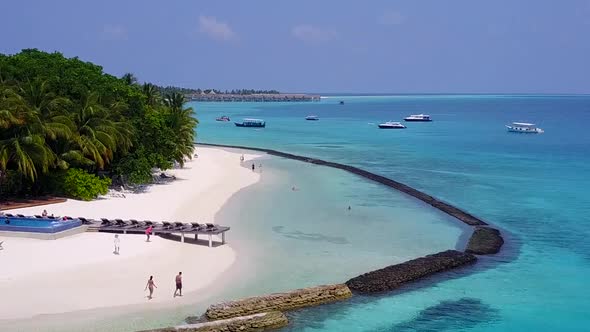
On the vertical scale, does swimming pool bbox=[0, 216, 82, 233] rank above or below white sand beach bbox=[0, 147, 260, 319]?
above

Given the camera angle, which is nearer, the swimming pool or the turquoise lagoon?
the turquoise lagoon

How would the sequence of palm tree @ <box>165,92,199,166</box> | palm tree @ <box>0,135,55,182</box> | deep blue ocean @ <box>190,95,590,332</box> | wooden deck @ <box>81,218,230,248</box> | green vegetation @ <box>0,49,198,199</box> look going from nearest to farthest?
1. deep blue ocean @ <box>190,95,590,332</box>
2. wooden deck @ <box>81,218,230,248</box>
3. palm tree @ <box>0,135,55,182</box>
4. green vegetation @ <box>0,49,198,199</box>
5. palm tree @ <box>165,92,199,166</box>

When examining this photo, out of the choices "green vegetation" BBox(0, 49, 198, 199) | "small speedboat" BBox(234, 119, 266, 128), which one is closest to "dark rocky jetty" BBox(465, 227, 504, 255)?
"green vegetation" BBox(0, 49, 198, 199)

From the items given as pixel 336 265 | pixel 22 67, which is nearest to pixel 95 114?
pixel 22 67

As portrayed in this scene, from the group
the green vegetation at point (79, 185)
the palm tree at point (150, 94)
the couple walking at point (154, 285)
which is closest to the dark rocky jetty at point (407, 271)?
the couple walking at point (154, 285)

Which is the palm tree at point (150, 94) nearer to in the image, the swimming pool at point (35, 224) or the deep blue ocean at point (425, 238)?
the deep blue ocean at point (425, 238)

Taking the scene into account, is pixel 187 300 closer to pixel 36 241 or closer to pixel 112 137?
pixel 36 241

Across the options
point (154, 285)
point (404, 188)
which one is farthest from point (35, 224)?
point (404, 188)

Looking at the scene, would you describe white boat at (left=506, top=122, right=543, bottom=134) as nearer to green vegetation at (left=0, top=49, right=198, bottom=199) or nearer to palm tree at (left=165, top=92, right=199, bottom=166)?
palm tree at (left=165, top=92, right=199, bottom=166)
